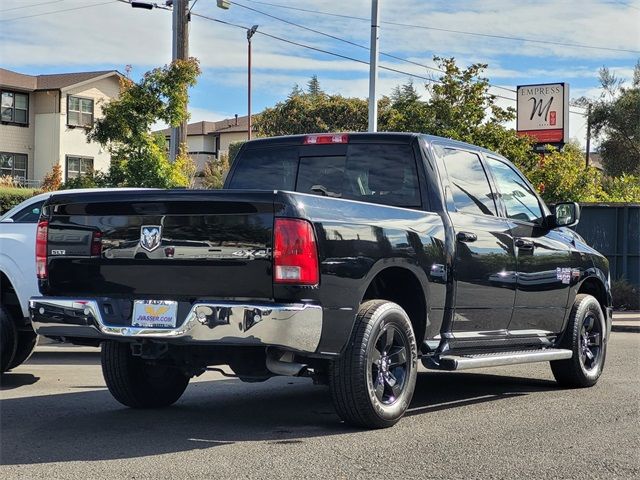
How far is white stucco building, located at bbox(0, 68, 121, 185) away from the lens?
4644 cm

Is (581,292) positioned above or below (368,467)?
above

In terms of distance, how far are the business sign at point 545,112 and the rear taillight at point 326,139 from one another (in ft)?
73.4

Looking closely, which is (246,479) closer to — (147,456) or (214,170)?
(147,456)

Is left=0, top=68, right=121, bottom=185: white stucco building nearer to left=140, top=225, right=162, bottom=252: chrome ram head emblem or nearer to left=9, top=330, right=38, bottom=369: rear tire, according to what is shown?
left=9, top=330, right=38, bottom=369: rear tire

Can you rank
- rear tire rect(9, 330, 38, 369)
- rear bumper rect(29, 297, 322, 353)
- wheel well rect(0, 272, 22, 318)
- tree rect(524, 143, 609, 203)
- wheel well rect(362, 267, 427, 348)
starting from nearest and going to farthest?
rear bumper rect(29, 297, 322, 353)
wheel well rect(362, 267, 427, 348)
rear tire rect(9, 330, 38, 369)
wheel well rect(0, 272, 22, 318)
tree rect(524, 143, 609, 203)

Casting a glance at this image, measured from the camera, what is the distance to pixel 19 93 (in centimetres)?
4712

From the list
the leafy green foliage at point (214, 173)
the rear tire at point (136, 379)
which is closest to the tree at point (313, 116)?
the leafy green foliage at point (214, 173)

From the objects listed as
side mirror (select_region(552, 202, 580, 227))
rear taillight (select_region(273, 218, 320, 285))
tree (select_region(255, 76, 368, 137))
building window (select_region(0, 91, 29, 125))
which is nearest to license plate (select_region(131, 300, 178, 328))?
rear taillight (select_region(273, 218, 320, 285))

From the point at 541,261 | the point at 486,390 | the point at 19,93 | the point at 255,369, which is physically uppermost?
the point at 19,93

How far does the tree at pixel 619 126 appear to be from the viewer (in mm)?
47497

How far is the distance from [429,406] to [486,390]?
1.18m

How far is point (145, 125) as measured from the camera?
17547 millimetres

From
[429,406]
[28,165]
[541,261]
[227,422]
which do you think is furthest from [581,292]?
[28,165]

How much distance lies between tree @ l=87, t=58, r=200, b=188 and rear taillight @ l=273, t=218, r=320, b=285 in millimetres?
11389
